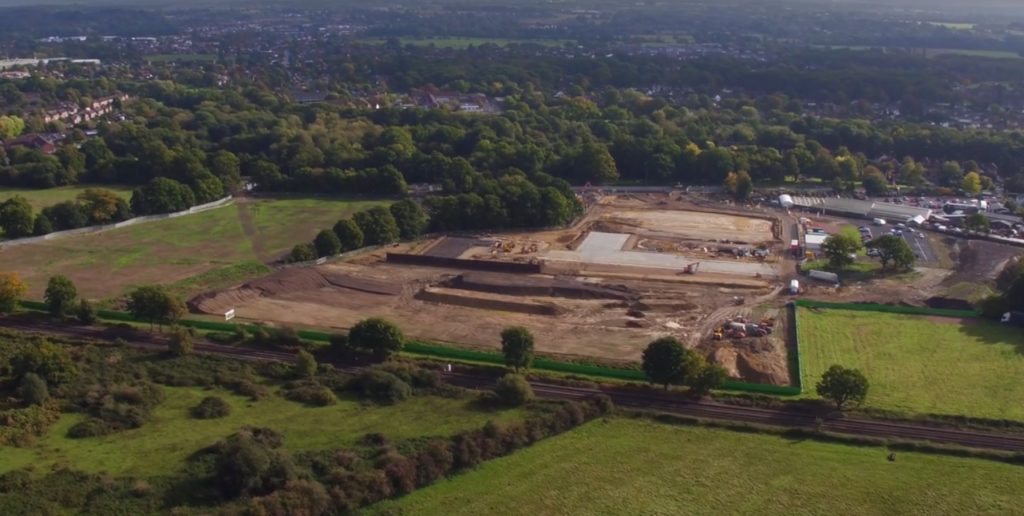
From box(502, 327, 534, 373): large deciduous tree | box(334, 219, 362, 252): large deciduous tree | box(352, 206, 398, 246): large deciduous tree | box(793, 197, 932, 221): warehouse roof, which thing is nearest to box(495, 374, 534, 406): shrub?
box(502, 327, 534, 373): large deciduous tree

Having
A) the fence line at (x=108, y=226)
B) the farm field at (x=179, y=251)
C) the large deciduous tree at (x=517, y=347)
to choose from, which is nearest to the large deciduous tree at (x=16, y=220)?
the fence line at (x=108, y=226)

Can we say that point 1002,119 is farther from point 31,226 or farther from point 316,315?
point 31,226

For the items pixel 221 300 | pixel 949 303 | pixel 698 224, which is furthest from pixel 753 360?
pixel 221 300

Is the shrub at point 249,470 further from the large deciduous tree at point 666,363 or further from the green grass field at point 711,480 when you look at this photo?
the large deciduous tree at point 666,363

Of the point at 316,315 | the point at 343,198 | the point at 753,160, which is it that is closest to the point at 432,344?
the point at 316,315

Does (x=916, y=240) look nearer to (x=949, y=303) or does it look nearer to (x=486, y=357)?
(x=949, y=303)
